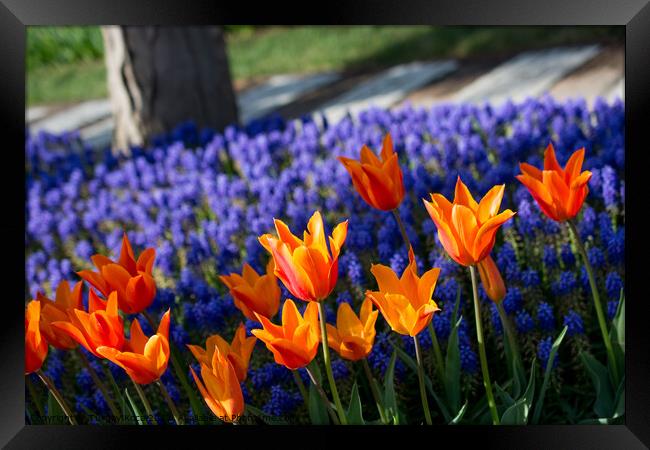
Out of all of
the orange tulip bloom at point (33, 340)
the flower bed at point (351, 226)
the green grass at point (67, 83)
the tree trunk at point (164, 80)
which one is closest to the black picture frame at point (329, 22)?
the orange tulip bloom at point (33, 340)

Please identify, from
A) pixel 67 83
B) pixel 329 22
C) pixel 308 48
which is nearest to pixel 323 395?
pixel 329 22

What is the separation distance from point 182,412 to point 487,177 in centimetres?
127

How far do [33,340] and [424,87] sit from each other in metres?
4.39

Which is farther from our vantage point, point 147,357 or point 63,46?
point 63,46

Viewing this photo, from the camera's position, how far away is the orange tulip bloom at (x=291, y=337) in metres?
1.56

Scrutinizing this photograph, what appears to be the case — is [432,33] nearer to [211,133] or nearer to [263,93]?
[263,93]

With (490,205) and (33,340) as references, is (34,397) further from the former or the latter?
(490,205)

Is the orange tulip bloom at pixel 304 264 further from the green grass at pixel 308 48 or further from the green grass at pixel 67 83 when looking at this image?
the green grass at pixel 67 83

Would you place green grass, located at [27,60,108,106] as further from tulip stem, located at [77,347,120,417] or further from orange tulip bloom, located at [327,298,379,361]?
orange tulip bloom, located at [327,298,379,361]

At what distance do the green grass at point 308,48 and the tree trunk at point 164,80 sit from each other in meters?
2.31

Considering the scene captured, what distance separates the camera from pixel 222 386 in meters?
1.67

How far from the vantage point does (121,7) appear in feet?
5.68

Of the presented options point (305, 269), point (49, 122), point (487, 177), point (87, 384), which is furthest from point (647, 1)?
point (49, 122)

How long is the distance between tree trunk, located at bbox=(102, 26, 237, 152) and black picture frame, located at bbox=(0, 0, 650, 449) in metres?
2.77
